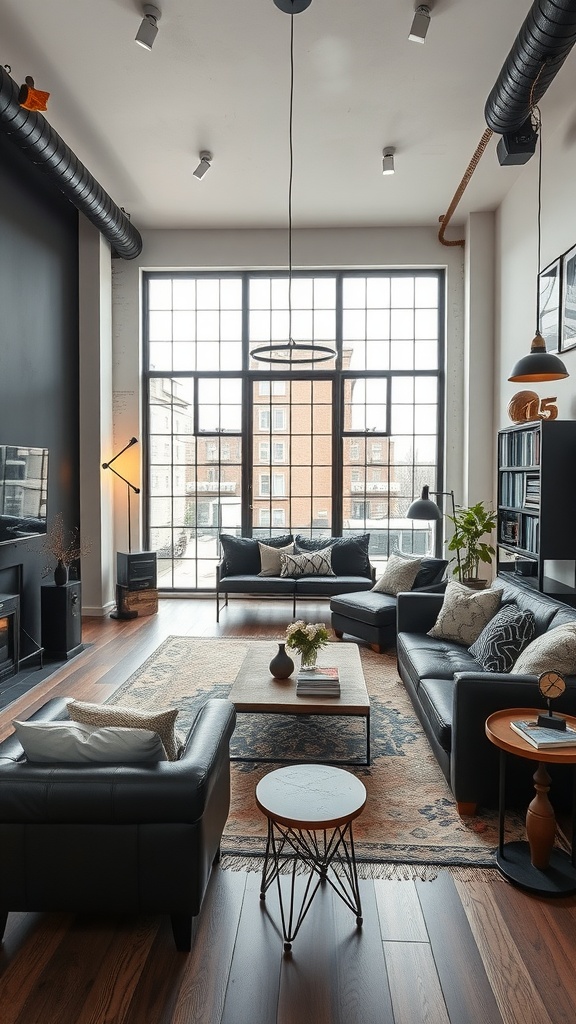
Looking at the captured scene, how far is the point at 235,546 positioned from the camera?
7.25 metres

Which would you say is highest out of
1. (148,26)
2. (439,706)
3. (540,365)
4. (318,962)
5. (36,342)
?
(148,26)

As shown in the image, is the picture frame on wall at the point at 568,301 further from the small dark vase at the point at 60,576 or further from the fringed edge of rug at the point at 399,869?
the small dark vase at the point at 60,576

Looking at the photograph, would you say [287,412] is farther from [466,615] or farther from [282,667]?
[282,667]

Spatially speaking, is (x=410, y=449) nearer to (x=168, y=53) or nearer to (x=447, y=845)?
(x=168, y=53)

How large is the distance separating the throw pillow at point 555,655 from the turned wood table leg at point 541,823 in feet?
1.87

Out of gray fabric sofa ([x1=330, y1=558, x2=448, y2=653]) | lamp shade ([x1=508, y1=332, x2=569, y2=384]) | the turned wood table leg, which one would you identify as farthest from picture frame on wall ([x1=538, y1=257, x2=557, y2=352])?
the turned wood table leg

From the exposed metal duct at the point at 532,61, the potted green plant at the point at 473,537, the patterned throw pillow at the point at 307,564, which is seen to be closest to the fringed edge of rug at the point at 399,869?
the potted green plant at the point at 473,537

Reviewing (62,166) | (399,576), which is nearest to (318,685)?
(399,576)

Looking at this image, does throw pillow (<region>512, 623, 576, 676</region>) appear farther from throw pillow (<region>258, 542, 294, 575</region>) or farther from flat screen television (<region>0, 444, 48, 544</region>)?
throw pillow (<region>258, 542, 294, 575</region>)

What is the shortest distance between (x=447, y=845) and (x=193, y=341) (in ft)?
21.8

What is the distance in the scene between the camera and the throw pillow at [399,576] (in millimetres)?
5930

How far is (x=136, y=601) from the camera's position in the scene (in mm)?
7148

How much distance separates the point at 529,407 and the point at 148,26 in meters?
3.83

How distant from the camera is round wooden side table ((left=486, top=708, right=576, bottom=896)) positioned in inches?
93.9
